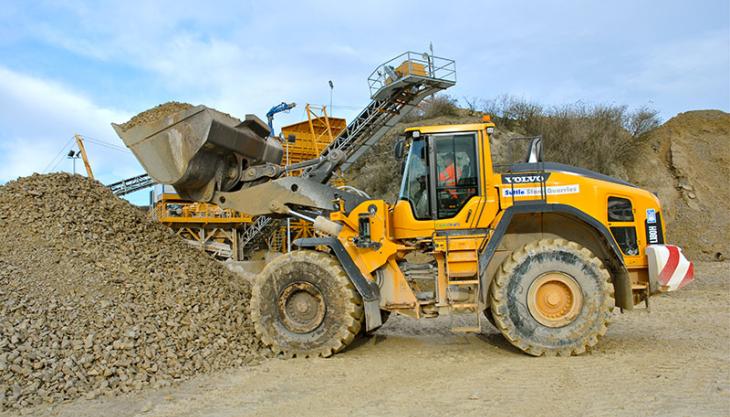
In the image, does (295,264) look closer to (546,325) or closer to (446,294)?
(446,294)

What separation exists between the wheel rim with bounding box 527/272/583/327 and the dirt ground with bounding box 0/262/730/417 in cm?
48

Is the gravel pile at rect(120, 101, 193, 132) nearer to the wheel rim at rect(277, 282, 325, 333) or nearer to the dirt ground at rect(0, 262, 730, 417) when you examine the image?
the wheel rim at rect(277, 282, 325, 333)

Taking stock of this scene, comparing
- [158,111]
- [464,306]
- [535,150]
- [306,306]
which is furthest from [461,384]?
[158,111]

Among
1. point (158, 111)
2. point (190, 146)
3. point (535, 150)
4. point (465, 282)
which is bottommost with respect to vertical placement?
point (465, 282)

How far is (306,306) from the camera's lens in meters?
7.09

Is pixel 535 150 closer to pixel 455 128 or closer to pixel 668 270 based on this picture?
pixel 455 128

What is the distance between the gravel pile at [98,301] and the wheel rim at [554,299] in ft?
11.7

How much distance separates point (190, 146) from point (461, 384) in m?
4.52

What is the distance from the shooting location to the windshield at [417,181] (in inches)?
285

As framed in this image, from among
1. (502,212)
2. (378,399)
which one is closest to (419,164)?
(502,212)

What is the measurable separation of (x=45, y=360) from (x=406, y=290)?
4117mm

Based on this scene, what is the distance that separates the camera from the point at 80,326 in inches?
244

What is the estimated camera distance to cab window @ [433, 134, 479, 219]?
281 inches

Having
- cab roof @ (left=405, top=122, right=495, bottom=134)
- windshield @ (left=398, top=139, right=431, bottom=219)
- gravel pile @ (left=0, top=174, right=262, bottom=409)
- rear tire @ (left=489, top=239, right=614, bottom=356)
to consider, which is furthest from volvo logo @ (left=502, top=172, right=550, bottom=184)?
gravel pile @ (left=0, top=174, right=262, bottom=409)
